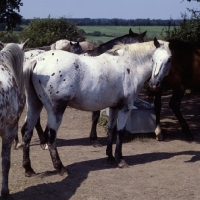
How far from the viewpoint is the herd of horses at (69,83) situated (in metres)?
4.54

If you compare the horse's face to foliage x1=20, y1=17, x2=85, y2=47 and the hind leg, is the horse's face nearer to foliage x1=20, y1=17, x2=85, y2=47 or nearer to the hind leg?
the hind leg

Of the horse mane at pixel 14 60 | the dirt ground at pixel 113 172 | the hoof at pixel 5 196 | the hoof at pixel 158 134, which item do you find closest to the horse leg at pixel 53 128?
the dirt ground at pixel 113 172

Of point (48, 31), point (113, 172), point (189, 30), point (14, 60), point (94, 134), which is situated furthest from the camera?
point (48, 31)

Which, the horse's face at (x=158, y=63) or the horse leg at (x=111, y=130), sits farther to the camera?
the horse leg at (x=111, y=130)

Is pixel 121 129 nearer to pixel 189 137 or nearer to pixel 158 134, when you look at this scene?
pixel 158 134

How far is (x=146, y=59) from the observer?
6.10 metres

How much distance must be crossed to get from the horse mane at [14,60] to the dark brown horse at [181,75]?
3.47 meters

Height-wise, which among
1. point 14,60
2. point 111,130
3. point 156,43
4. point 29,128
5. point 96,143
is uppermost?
point 156,43

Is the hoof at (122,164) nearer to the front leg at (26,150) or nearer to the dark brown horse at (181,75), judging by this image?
the front leg at (26,150)

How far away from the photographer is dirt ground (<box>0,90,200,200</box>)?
16.4ft

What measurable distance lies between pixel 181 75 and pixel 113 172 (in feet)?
8.95

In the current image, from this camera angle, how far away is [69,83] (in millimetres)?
5293

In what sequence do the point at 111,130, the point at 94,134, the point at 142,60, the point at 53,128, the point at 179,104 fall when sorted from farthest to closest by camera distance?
the point at 179,104, the point at 94,134, the point at 111,130, the point at 142,60, the point at 53,128

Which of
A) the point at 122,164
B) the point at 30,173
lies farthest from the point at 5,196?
the point at 122,164
